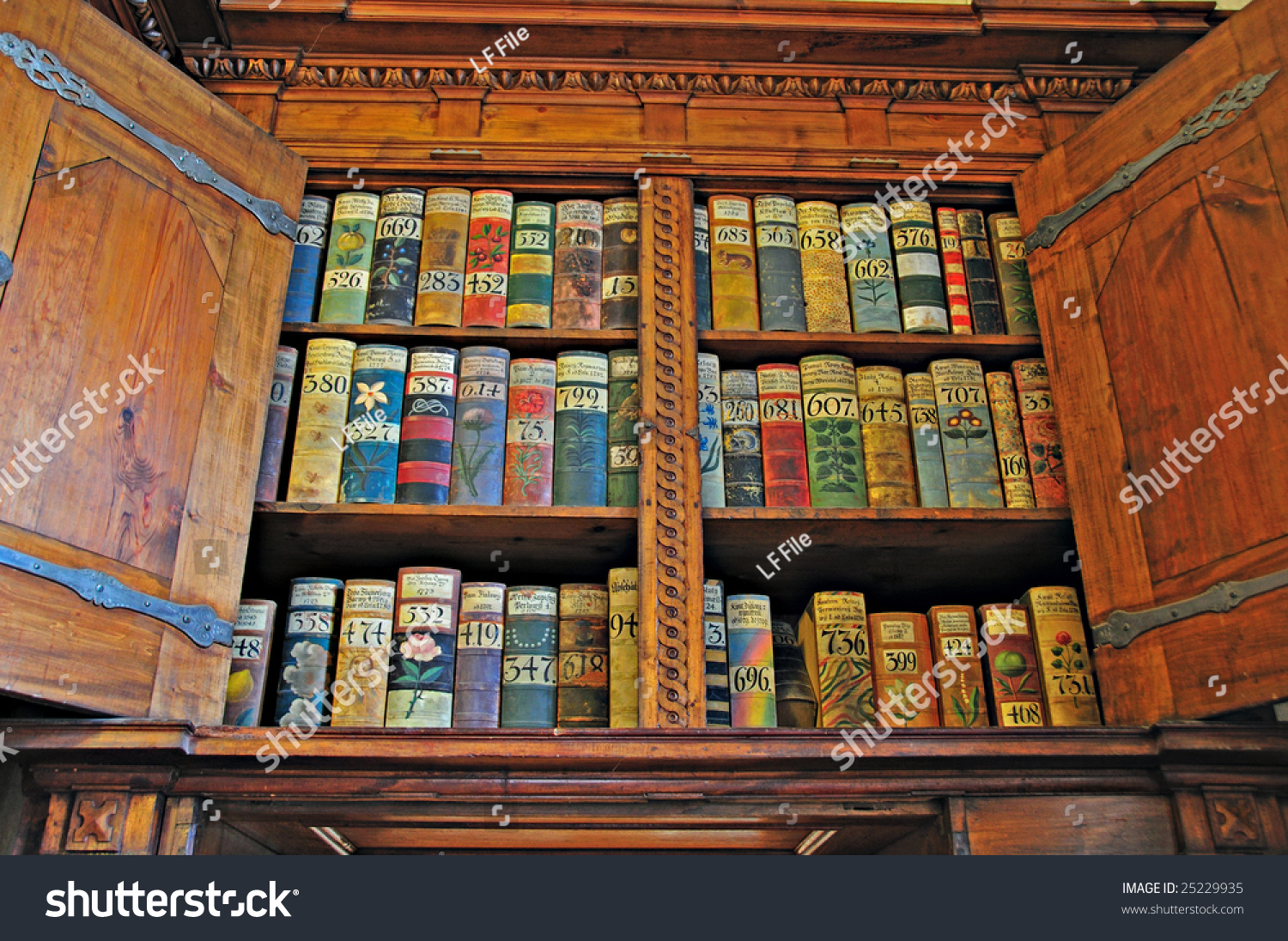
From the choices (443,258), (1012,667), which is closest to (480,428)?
(443,258)

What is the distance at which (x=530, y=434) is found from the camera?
1.73 metres

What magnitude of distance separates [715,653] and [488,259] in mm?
779

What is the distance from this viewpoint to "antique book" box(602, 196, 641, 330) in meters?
1.82

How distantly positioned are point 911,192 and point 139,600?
1442 mm

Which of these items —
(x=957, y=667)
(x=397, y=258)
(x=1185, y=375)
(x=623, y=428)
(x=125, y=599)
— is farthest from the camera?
(x=397, y=258)

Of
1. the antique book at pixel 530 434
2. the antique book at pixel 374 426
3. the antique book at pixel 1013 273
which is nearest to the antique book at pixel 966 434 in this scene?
the antique book at pixel 1013 273

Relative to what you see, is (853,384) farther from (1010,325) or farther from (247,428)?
(247,428)

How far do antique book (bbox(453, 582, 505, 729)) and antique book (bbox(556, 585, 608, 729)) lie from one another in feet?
0.31

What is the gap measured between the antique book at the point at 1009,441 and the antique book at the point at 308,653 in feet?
3.51

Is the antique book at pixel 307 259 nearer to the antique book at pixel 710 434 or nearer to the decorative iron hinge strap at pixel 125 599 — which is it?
the decorative iron hinge strap at pixel 125 599

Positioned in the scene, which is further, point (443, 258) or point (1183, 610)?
point (443, 258)

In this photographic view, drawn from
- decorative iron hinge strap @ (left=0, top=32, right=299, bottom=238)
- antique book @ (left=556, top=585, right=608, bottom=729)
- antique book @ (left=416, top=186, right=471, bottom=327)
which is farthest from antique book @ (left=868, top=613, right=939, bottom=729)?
decorative iron hinge strap @ (left=0, top=32, right=299, bottom=238)

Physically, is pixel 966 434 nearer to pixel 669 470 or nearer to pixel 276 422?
pixel 669 470

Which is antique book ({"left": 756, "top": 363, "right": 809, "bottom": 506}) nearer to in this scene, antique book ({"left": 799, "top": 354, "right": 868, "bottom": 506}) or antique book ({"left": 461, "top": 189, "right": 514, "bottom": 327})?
antique book ({"left": 799, "top": 354, "right": 868, "bottom": 506})
